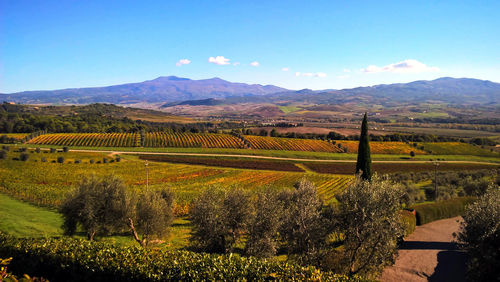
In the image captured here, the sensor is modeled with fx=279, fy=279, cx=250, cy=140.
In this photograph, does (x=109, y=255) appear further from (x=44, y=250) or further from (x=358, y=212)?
(x=358, y=212)

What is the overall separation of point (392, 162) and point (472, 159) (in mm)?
34475

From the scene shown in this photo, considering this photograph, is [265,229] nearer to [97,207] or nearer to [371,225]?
[371,225]

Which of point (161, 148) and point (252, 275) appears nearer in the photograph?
point (252, 275)

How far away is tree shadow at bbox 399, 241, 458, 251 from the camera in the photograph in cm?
3203

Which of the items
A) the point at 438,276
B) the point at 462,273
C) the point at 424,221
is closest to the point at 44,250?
the point at 438,276

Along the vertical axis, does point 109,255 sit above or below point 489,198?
below

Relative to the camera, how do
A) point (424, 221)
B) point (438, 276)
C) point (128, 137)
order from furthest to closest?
point (128, 137)
point (424, 221)
point (438, 276)

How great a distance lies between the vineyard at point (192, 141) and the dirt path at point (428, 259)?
8313cm

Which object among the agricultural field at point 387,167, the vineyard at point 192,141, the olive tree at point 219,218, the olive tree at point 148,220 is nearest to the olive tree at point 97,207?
the olive tree at point 148,220

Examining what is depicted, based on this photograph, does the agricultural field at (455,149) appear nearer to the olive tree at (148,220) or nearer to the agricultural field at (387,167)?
the agricultural field at (387,167)

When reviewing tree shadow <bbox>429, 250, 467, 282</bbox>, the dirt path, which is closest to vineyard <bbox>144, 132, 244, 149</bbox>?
the dirt path

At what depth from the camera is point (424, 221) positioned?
4025 cm

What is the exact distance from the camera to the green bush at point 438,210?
40.2 metres

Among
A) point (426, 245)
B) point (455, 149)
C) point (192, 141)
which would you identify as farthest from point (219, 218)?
point (455, 149)
